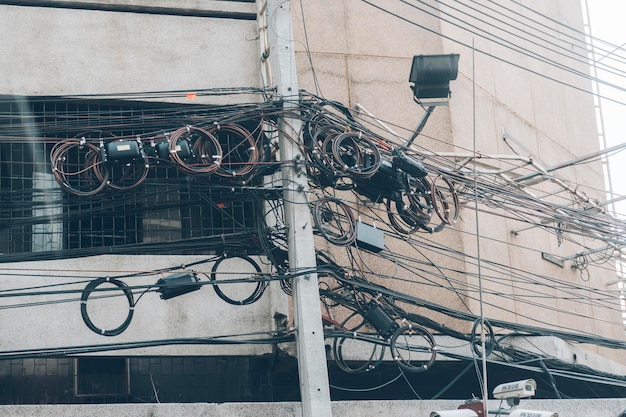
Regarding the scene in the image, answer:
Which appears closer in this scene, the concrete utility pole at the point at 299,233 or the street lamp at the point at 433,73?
the concrete utility pole at the point at 299,233

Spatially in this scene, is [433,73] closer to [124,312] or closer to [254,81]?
[254,81]

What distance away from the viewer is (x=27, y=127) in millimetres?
11484

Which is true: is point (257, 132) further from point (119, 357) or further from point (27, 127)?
point (119, 357)

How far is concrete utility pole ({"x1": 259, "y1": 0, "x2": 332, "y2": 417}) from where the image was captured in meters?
10.3

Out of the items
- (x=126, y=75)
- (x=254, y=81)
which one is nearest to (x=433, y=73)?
(x=254, y=81)

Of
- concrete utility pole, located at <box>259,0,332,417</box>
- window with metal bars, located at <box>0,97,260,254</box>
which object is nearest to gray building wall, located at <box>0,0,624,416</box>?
window with metal bars, located at <box>0,97,260,254</box>

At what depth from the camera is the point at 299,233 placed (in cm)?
1073

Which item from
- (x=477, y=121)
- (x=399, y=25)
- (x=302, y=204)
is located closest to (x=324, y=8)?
(x=399, y=25)

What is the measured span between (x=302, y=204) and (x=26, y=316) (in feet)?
13.6

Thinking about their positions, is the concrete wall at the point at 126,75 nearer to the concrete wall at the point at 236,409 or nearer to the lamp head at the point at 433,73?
the concrete wall at the point at 236,409

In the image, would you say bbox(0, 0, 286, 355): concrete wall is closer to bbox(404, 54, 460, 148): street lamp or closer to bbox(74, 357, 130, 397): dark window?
bbox(74, 357, 130, 397): dark window

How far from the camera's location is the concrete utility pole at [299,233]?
10.3 meters

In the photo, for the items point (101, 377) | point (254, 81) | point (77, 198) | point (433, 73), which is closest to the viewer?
point (77, 198)

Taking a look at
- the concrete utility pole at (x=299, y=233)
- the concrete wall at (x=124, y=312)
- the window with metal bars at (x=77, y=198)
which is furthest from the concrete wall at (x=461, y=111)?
the concrete utility pole at (x=299, y=233)
